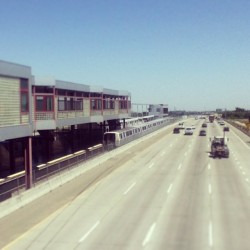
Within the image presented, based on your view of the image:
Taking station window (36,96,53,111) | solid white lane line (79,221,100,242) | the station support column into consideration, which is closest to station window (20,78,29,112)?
the station support column

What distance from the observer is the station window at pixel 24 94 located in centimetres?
2730

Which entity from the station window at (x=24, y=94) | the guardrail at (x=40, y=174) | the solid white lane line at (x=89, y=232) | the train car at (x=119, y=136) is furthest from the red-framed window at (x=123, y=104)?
the solid white lane line at (x=89, y=232)

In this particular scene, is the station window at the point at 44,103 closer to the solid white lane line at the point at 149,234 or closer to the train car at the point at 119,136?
the train car at the point at 119,136

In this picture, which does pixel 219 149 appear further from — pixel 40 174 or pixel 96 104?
pixel 40 174

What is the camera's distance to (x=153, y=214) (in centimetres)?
2412

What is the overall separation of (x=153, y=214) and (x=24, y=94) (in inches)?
429

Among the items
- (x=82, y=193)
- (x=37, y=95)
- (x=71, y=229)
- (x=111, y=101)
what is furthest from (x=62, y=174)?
(x=111, y=101)

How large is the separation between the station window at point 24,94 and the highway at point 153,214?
6.10 m

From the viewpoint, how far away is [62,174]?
3309 centimetres

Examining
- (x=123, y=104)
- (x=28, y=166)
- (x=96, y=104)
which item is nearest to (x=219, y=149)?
(x=96, y=104)

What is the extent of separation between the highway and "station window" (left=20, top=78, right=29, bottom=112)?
6097 millimetres

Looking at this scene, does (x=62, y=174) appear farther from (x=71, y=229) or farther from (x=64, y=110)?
(x=71, y=229)

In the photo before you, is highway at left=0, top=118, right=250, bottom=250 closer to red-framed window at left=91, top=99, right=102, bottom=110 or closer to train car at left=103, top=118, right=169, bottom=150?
train car at left=103, top=118, right=169, bottom=150

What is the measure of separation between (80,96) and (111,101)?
1531 cm
